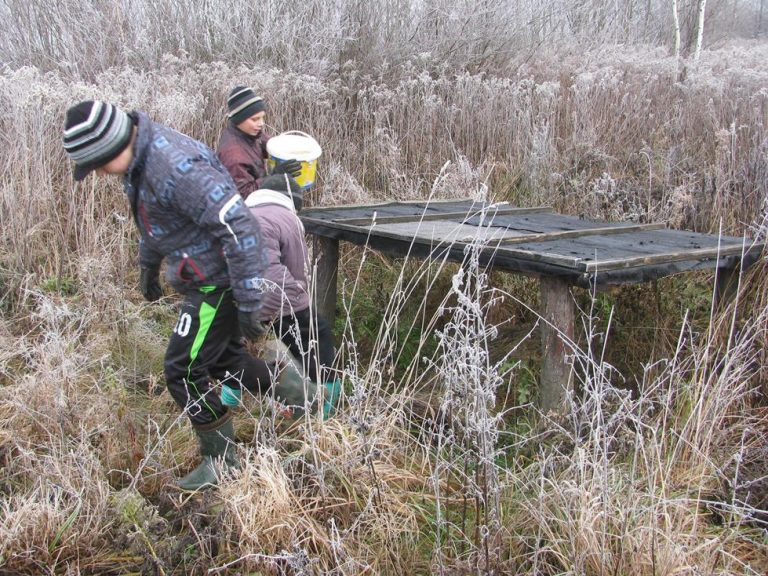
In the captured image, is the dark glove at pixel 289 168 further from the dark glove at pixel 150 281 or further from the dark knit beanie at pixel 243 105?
the dark glove at pixel 150 281

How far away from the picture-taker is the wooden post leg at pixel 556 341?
3385 mm

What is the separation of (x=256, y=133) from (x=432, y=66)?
4319 mm

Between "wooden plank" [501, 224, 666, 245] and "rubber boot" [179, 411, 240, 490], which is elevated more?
"wooden plank" [501, 224, 666, 245]

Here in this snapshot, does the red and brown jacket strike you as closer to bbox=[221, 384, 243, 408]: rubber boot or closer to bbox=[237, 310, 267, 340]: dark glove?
bbox=[221, 384, 243, 408]: rubber boot

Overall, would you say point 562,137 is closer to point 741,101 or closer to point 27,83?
A: point 741,101

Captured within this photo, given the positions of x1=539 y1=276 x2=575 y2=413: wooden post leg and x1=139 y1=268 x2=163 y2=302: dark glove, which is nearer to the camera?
x1=539 y1=276 x2=575 y2=413: wooden post leg

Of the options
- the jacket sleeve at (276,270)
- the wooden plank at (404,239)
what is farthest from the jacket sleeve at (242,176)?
the jacket sleeve at (276,270)

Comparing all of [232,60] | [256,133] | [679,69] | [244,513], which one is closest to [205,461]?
[244,513]

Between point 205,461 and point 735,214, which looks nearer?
point 205,461

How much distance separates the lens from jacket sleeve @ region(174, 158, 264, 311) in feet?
9.52

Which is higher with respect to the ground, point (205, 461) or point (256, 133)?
point (256, 133)

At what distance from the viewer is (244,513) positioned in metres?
2.68

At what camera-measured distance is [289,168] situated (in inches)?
173

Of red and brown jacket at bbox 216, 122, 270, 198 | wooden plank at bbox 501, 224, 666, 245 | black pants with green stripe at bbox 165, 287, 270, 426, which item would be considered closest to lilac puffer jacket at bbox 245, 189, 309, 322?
black pants with green stripe at bbox 165, 287, 270, 426
